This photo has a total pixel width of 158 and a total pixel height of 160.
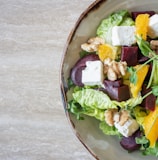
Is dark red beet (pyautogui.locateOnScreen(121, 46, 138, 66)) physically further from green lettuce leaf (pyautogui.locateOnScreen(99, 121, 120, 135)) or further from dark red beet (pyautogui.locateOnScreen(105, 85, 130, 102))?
green lettuce leaf (pyautogui.locateOnScreen(99, 121, 120, 135))

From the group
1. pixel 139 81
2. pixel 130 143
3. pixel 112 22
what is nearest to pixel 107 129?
pixel 130 143

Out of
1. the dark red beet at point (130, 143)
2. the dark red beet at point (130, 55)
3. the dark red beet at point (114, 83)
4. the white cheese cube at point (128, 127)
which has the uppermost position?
the dark red beet at point (130, 55)

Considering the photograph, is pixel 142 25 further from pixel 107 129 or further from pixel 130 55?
pixel 107 129

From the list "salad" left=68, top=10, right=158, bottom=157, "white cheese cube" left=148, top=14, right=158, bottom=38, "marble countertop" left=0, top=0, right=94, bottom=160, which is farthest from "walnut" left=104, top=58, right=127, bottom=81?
"marble countertop" left=0, top=0, right=94, bottom=160

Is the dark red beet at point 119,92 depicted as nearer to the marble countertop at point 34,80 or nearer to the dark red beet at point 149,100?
the dark red beet at point 149,100

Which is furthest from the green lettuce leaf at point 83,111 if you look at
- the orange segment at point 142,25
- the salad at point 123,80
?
the orange segment at point 142,25

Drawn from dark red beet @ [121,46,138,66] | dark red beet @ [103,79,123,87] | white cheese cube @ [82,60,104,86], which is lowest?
dark red beet @ [103,79,123,87]
